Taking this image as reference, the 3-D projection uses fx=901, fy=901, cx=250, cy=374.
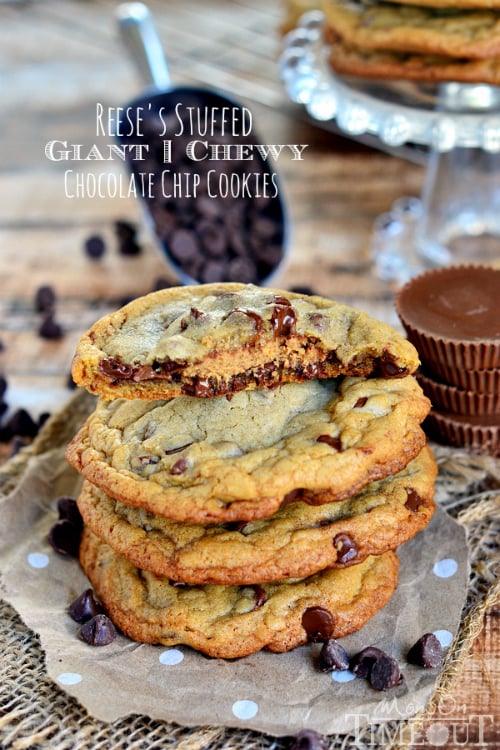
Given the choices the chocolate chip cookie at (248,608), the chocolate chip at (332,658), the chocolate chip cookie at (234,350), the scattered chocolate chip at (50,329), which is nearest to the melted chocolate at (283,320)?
the chocolate chip cookie at (234,350)

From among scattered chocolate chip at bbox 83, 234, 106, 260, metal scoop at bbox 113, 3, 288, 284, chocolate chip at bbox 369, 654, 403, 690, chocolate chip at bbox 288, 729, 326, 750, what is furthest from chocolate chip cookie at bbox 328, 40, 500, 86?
chocolate chip at bbox 288, 729, 326, 750

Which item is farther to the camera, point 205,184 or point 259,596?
point 205,184

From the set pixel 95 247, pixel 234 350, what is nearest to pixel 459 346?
pixel 234 350

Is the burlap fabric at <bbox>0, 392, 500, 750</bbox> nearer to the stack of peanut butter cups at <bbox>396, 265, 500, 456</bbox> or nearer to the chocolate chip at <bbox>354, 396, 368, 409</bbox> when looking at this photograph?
the stack of peanut butter cups at <bbox>396, 265, 500, 456</bbox>

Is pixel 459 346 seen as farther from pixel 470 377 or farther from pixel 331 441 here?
pixel 331 441

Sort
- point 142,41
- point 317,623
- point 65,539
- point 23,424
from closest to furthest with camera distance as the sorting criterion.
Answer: point 317,623 → point 65,539 → point 23,424 → point 142,41

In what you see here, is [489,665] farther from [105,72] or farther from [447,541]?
[105,72]
